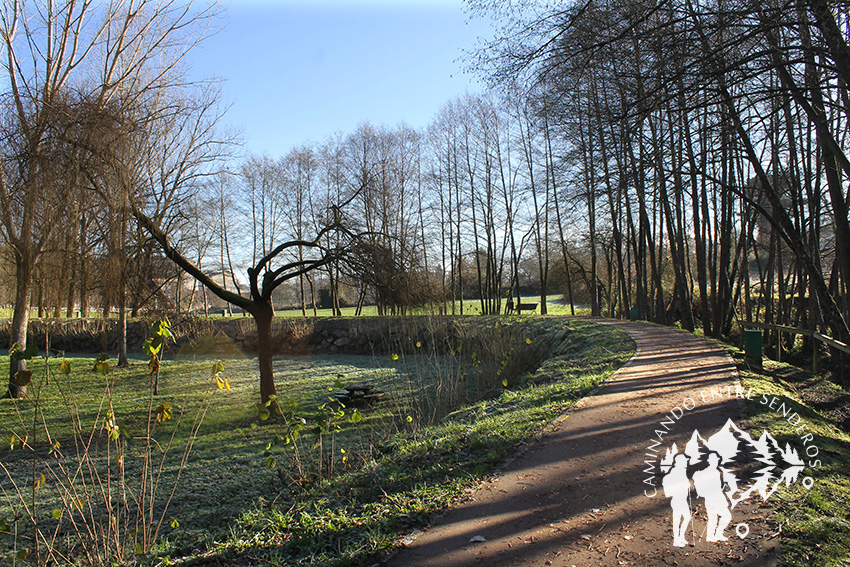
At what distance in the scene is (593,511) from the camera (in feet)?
Answer: 10.0

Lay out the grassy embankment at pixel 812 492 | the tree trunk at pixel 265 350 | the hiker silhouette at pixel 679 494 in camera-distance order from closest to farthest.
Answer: the grassy embankment at pixel 812 492, the hiker silhouette at pixel 679 494, the tree trunk at pixel 265 350

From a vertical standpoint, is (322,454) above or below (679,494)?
below

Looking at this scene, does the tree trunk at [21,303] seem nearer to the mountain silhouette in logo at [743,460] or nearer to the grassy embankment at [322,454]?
the grassy embankment at [322,454]

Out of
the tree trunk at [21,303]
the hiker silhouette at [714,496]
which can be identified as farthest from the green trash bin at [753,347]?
the tree trunk at [21,303]

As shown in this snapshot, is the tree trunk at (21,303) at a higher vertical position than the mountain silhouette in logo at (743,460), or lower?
higher

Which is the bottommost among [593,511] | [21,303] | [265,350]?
[593,511]

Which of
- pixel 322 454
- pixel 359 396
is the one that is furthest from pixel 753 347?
pixel 322 454

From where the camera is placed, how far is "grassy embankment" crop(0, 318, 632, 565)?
3203 millimetres

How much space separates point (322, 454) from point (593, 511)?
10.1 feet

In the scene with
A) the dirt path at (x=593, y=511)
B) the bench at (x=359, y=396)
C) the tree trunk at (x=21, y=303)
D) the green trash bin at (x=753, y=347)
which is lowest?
the bench at (x=359, y=396)

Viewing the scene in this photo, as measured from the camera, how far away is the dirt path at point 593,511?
8.53 feet

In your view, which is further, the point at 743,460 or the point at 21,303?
the point at 21,303

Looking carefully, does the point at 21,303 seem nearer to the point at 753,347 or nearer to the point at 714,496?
the point at 714,496

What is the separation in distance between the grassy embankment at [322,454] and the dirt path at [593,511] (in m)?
0.30
